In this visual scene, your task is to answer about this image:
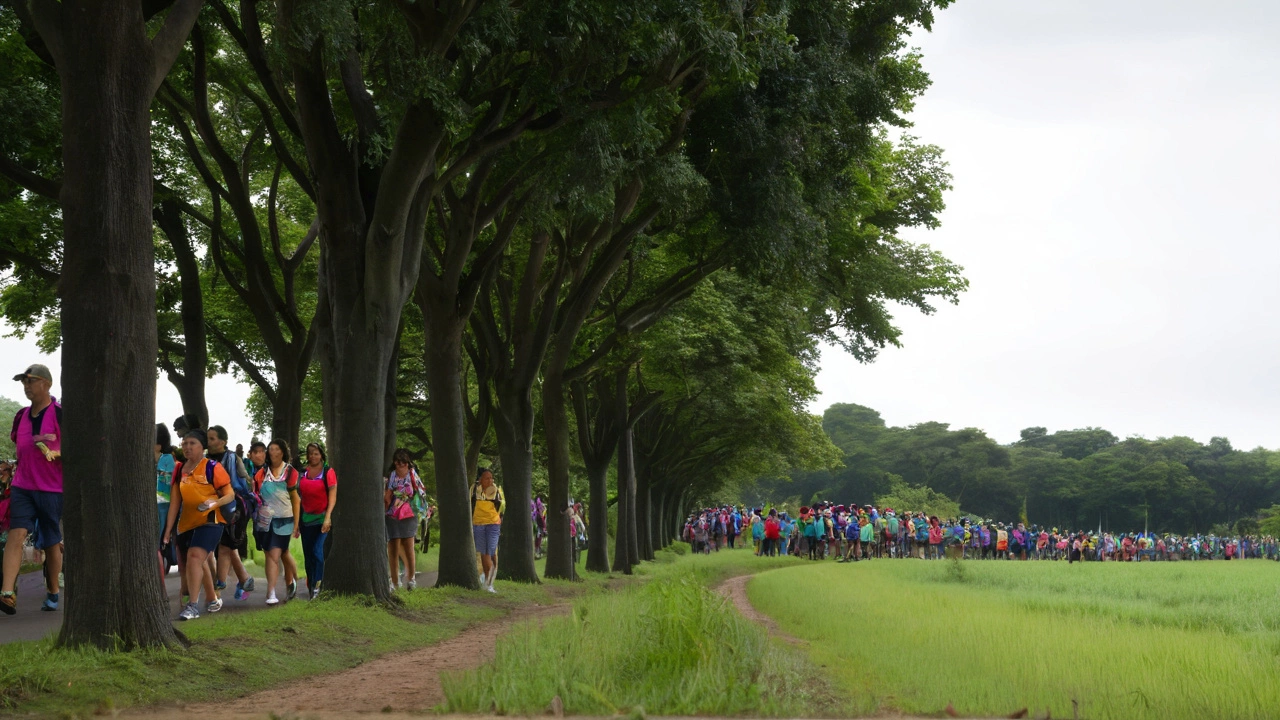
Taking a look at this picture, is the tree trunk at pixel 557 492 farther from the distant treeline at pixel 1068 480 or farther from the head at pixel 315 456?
the distant treeline at pixel 1068 480

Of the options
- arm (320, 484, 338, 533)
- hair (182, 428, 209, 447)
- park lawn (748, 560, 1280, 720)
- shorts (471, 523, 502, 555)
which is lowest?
park lawn (748, 560, 1280, 720)

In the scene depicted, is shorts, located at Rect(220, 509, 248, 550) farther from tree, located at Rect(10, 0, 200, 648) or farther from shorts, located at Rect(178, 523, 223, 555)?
tree, located at Rect(10, 0, 200, 648)

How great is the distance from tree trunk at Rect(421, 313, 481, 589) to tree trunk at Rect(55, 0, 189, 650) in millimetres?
8776

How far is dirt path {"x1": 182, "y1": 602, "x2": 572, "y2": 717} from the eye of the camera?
24.2 ft

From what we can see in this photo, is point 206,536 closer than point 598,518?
Yes

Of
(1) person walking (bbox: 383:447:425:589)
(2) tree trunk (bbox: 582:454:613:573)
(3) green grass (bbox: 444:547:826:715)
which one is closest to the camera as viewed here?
(3) green grass (bbox: 444:547:826:715)

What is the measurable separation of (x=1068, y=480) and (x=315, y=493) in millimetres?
124318

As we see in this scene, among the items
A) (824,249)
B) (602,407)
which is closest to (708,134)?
(824,249)

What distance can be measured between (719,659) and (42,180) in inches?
479

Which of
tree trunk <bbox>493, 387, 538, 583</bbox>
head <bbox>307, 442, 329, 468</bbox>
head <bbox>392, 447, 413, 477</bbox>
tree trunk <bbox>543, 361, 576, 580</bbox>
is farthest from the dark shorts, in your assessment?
tree trunk <bbox>543, 361, 576, 580</bbox>

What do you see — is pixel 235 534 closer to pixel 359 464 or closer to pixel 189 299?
pixel 359 464

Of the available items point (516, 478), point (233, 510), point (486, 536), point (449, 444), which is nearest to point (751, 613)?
point (486, 536)

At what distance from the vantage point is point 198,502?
11.9 m

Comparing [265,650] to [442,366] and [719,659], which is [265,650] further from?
[442,366]
